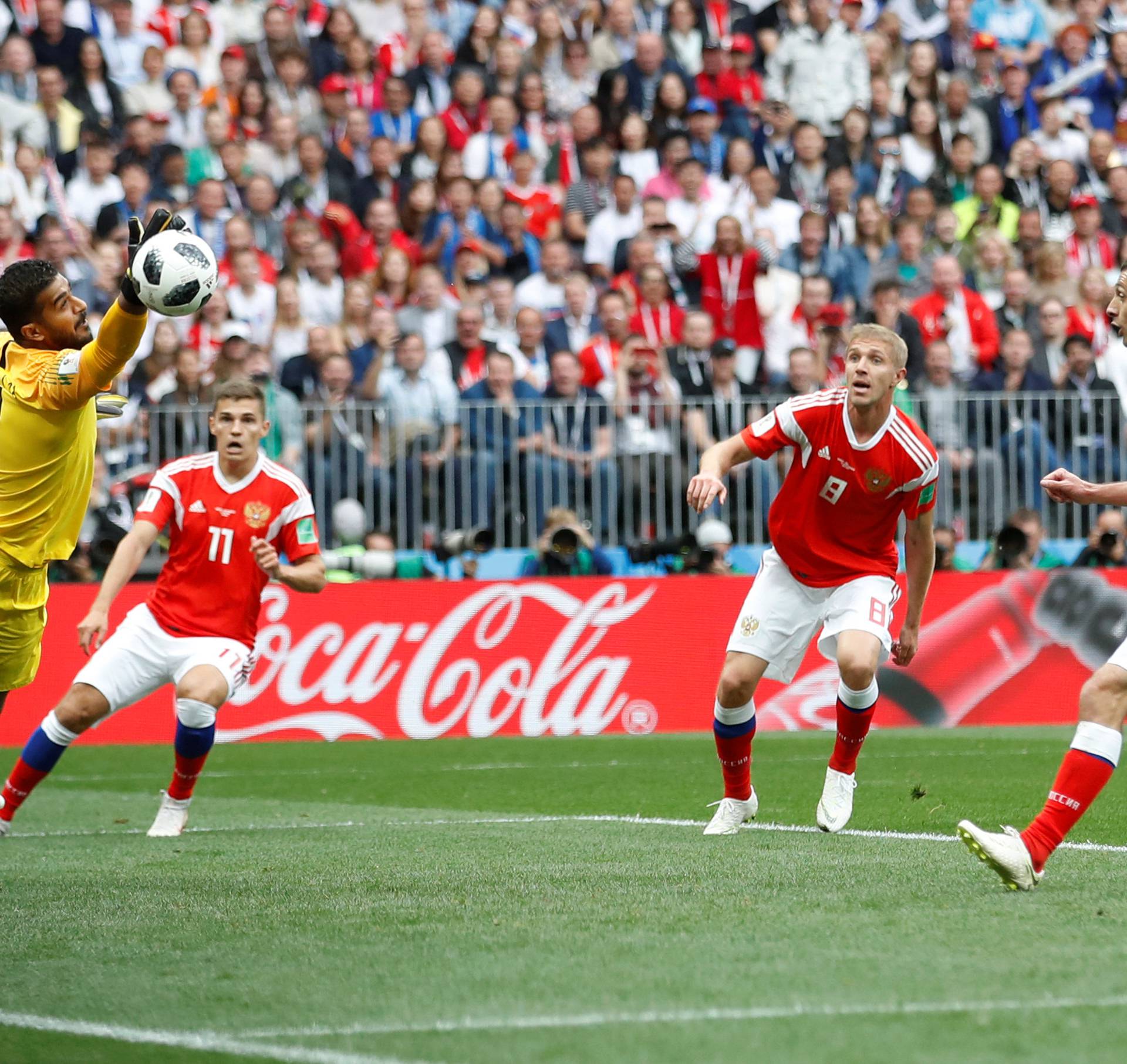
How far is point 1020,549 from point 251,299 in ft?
23.0

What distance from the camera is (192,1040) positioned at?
477 cm

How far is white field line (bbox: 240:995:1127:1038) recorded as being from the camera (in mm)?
4715

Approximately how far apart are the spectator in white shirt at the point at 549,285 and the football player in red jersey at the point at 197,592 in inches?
330

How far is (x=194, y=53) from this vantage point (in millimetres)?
19953

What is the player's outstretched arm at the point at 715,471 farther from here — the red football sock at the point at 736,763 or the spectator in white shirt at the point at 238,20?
the spectator in white shirt at the point at 238,20

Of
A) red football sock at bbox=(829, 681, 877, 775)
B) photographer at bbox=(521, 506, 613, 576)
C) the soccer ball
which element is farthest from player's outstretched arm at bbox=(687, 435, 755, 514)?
photographer at bbox=(521, 506, 613, 576)

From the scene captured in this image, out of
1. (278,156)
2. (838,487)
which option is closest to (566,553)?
(278,156)

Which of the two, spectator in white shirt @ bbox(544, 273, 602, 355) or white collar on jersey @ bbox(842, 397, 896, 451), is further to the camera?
spectator in white shirt @ bbox(544, 273, 602, 355)

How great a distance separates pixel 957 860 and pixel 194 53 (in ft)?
48.7

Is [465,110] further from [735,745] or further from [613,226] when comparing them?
[735,745]

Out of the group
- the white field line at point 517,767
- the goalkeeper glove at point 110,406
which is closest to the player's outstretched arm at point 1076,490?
the goalkeeper glove at point 110,406

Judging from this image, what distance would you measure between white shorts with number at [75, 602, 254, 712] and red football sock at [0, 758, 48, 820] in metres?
0.47

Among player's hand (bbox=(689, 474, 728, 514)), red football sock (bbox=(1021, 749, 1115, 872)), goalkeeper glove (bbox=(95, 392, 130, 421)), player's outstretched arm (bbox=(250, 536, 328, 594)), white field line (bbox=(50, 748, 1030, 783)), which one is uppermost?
goalkeeper glove (bbox=(95, 392, 130, 421))

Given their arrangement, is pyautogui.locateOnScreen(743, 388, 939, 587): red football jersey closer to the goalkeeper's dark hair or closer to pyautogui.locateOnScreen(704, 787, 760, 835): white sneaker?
pyautogui.locateOnScreen(704, 787, 760, 835): white sneaker
